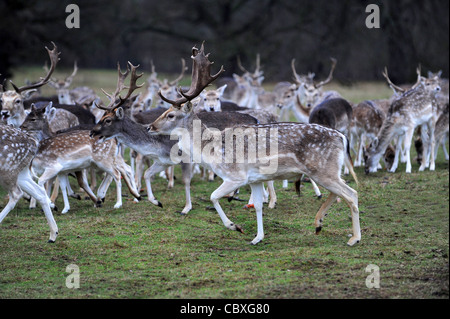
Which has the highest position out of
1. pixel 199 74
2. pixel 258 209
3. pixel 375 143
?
pixel 199 74

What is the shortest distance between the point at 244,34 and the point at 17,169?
22.8 metres

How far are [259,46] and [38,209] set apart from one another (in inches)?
810

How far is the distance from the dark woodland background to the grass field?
14.5 meters

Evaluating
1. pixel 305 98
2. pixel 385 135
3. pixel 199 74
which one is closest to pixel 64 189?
pixel 199 74

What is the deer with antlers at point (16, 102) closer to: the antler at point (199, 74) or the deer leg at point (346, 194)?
the antler at point (199, 74)

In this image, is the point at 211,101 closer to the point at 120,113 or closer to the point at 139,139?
the point at 139,139

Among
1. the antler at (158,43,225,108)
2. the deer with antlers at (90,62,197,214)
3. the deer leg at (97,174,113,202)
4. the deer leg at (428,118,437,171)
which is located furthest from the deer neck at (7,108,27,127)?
the deer leg at (428,118,437,171)

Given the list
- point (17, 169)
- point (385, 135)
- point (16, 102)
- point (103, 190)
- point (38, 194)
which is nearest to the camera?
point (17, 169)

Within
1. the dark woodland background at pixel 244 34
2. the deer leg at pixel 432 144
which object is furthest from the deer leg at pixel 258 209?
the dark woodland background at pixel 244 34

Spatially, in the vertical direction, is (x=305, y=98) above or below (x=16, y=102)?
above

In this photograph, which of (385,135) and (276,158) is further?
(385,135)

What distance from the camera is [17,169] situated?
7270mm

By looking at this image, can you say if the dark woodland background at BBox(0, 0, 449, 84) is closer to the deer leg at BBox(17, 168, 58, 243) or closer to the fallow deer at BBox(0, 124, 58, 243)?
the fallow deer at BBox(0, 124, 58, 243)

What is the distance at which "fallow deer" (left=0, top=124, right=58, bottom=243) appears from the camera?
717cm
